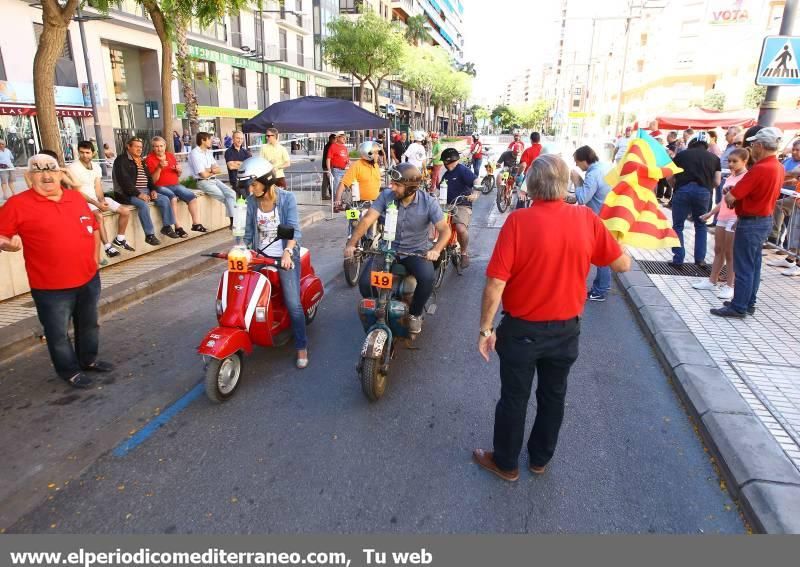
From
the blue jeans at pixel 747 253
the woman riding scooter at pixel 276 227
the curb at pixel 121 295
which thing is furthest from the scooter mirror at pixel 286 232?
the blue jeans at pixel 747 253

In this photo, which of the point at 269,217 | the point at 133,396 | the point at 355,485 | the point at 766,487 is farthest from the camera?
the point at 269,217

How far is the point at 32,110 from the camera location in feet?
72.7

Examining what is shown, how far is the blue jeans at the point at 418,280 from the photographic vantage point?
483cm

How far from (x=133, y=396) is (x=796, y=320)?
683 centimetres

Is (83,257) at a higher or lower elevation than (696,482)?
higher

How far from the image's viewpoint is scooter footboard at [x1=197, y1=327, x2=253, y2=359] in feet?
13.1

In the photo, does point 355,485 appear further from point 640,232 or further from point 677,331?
point 677,331

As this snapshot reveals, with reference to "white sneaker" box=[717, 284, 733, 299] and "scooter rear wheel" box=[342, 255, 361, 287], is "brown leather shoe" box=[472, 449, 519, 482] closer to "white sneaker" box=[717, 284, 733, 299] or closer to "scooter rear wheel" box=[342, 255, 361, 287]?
"scooter rear wheel" box=[342, 255, 361, 287]

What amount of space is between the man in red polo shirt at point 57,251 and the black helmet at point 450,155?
4.59m

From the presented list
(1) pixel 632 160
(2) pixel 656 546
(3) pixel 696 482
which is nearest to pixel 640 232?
(1) pixel 632 160

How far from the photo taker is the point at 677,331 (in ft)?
17.8

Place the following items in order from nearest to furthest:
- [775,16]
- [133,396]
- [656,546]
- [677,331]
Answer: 1. [656,546]
2. [133,396]
3. [677,331]
4. [775,16]

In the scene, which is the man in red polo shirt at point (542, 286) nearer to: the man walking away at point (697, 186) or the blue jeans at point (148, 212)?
the man walking away at point (697, 186)

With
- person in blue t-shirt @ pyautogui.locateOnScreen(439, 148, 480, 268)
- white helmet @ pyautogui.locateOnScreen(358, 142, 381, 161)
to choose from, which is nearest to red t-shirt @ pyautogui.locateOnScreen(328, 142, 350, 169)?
white helmet @ pyautogui.locateOnScreen(358, 142, 381, 161)
